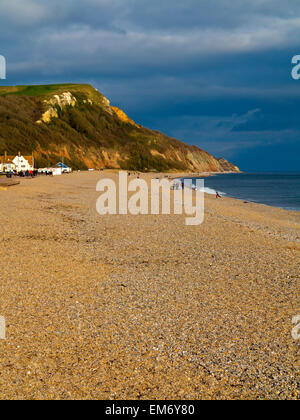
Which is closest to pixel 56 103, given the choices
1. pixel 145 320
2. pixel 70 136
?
pixel 70 136

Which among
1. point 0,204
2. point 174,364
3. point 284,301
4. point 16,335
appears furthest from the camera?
point 0,204

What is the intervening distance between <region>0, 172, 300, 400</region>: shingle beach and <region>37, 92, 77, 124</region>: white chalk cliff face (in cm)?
15843

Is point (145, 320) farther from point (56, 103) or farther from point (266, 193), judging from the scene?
point (56, 103)

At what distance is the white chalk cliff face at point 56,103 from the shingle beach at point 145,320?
158m

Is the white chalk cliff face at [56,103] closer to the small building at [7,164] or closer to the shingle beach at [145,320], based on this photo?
the small building at [7,164]

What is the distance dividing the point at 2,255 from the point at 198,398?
8.69 meters

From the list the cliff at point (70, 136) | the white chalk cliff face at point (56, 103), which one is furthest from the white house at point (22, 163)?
the white chalk cliff face at point (56, 103)

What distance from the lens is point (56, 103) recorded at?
178625 mm

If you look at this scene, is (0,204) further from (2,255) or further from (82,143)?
(82,143)

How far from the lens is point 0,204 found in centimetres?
2355

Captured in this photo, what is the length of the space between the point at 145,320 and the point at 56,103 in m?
188

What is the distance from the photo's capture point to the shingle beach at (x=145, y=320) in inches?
210
